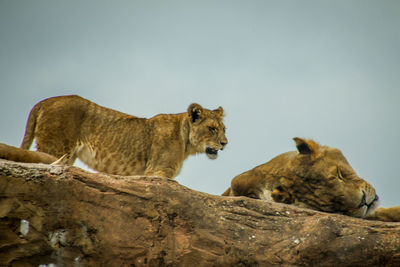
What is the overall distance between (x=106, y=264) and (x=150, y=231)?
48 cm

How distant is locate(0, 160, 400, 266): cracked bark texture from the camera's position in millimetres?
4098

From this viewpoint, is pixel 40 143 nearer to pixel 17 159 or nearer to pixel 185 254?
pixel 17 159

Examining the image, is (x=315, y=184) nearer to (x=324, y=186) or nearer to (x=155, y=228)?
(x=324, y=186)

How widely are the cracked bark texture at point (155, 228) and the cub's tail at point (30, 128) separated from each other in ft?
16.1

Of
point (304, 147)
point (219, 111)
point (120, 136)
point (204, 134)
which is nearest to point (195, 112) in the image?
point (204, 134)

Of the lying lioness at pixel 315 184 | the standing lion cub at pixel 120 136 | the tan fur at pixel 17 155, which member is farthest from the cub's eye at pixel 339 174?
the standing lion cub at pixel 120 136

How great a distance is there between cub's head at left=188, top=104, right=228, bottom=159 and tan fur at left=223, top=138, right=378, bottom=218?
3646mm

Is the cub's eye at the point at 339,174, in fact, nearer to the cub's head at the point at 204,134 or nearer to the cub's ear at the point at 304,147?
the cub's ear at the point at 304,147

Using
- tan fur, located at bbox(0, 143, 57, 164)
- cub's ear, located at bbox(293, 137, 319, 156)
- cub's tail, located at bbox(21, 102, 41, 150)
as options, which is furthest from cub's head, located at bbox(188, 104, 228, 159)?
tan fur, located at bbox(0, 143, 57, 164)

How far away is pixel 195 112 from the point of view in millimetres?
10156

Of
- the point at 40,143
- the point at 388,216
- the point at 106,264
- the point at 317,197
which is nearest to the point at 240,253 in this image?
the point at 106,264

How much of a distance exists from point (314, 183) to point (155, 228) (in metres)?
2.36

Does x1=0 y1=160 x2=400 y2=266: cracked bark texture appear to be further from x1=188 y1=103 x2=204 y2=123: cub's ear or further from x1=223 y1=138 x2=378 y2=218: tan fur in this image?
x1=188 y1=103 x2=204 y2=123: cub's ear

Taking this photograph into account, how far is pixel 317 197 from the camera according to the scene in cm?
595
